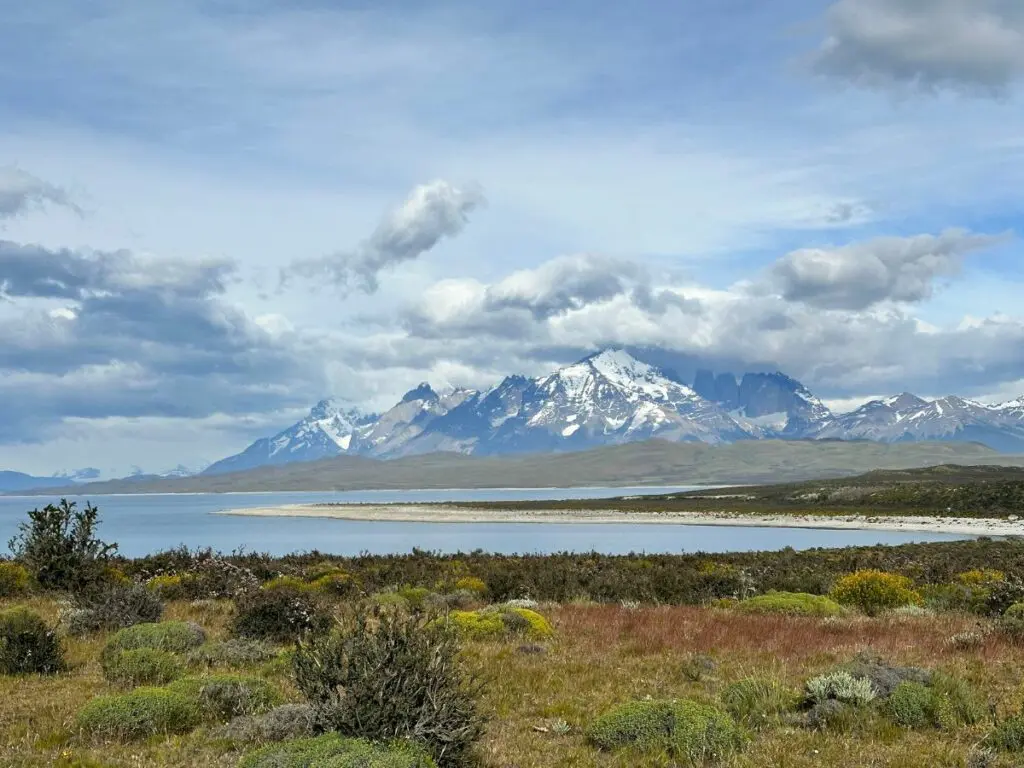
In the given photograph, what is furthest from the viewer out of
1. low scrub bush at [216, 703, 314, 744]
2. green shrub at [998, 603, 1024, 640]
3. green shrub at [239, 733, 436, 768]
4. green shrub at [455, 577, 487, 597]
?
green shrub at [455, 577, 487, 597]

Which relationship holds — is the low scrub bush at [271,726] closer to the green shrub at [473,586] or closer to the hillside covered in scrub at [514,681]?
the hillside covered in scrub at [514,681]

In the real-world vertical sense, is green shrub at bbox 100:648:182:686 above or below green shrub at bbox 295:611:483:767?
below

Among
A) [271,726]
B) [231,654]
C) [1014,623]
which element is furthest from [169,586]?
[1014,623]

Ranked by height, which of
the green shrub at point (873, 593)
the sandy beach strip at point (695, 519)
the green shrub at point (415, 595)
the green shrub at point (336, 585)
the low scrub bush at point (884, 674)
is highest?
the low scrub bush at point (884, 674)

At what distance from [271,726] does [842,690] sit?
675cm

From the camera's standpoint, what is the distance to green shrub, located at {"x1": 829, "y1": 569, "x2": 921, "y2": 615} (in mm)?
22266

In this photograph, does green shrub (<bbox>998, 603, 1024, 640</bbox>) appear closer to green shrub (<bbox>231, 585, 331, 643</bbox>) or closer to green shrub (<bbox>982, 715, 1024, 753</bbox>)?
green shrub (<bbox>982, 715, 1024, 753</bbox>)

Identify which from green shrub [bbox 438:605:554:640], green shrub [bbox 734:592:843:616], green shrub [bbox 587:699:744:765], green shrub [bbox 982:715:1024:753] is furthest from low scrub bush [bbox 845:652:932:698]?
green shrub [bbox 734:592:843:616]

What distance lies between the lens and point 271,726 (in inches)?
377

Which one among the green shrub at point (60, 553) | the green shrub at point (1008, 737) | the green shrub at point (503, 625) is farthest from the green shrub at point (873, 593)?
the green shrub at point (60, 553)

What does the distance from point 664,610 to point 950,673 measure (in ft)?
27.8

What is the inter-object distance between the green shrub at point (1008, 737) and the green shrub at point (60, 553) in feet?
72.9

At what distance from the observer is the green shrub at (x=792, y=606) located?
65.8 feet

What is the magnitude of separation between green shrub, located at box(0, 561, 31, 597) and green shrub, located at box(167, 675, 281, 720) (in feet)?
50.2
